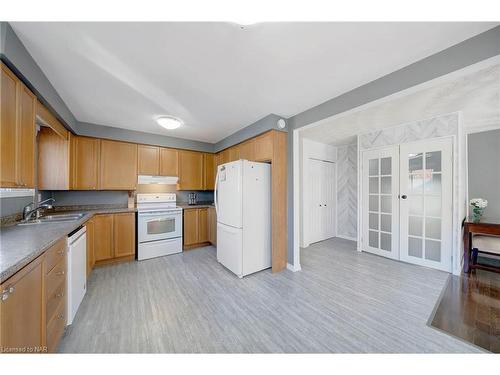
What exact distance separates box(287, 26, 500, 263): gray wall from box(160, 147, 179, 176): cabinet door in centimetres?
281

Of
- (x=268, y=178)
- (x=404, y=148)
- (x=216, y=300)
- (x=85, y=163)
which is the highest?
(x=404, y=148)

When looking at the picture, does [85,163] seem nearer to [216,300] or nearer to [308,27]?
[216,300]

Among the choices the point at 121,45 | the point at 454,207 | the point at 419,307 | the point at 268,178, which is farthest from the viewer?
the point at 268,178

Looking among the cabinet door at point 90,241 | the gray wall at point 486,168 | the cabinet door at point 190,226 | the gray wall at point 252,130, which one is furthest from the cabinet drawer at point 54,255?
the gray wall at point 486,168

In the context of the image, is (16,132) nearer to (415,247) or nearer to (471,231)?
(415,247)

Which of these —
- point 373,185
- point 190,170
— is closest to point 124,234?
point 190,170

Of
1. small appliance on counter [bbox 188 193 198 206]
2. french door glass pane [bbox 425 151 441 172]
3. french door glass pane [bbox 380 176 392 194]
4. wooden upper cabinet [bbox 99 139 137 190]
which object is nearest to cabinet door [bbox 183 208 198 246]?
small appliance on counter [bbox 188 193 198 206]

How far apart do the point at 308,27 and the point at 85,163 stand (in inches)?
149

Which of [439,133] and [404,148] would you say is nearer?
[439,133]

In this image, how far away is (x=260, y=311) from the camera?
1.90 m

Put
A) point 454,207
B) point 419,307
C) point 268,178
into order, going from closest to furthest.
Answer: point 419,307 < point 454,207 < point 268,178

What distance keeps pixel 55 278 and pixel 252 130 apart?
284cm

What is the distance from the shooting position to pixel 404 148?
316cm
